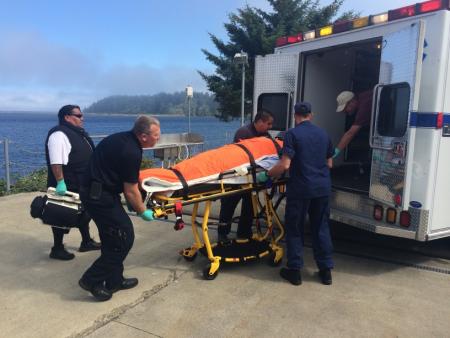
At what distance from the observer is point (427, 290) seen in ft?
13.7

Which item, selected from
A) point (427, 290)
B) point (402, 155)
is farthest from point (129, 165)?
point (427, 290)

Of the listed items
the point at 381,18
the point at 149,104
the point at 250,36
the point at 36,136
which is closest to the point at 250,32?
the point at 250,36

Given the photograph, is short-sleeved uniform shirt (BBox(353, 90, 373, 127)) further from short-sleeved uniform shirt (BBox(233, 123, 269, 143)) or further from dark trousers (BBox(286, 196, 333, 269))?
dark trousers (BBox(286, 196, 333, 269))

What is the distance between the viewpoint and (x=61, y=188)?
4.54 meters

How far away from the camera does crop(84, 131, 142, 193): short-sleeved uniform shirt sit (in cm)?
356

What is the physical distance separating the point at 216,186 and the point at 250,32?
551 inches

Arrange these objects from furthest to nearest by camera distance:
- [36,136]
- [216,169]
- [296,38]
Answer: [36,136], [296,38], [216,169]

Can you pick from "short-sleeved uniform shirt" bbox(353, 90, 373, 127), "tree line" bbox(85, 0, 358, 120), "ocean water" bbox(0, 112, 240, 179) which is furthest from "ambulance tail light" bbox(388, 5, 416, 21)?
"tree line" bbox(85, 0, 358, 120)

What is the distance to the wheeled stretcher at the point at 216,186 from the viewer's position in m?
3.93

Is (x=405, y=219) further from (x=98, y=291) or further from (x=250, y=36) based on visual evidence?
(x=250, y=36)

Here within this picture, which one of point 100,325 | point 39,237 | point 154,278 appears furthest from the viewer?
point 39,237

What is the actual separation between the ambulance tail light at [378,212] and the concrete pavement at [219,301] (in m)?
0.63

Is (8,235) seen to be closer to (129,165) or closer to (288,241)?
(129,165)

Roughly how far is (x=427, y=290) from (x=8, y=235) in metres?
5.21
